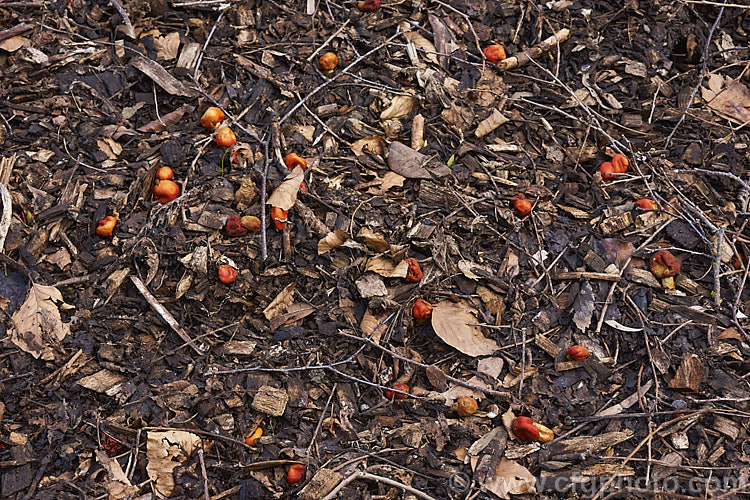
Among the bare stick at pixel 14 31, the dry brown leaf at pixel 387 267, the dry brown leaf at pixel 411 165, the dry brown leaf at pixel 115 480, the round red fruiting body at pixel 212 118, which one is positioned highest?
the bare stick at pixel 14 31

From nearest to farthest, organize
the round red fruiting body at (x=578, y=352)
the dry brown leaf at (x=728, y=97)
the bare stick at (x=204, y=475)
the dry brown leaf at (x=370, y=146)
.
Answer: the bare stick at (x=204, y=475)
the round red fruiting body at (x=578, y=352)
the dry brown leaf at (x=370, y=146)
the dry brown leaf at (x=728, y=97)

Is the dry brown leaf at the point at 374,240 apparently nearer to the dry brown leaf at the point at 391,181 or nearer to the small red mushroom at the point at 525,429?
the dry brown leaf at the point at 391,181

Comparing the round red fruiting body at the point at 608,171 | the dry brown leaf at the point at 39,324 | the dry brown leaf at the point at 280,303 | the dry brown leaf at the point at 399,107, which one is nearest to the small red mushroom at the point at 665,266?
the round red fruiting body at the point at 608,171

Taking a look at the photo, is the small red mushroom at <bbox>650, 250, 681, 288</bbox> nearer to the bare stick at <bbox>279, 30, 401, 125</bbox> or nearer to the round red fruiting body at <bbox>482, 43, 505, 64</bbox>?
the round red fruiting body at <bbox>482, 43, 505, 64</bbox>

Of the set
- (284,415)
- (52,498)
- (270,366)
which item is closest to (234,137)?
(270,366)

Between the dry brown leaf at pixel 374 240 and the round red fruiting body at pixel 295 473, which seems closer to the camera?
the round red fruiting body at pixel 295 473

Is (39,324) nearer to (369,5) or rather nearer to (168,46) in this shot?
(168,46)

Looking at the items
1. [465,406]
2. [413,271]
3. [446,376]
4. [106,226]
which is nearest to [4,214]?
[106,226]
